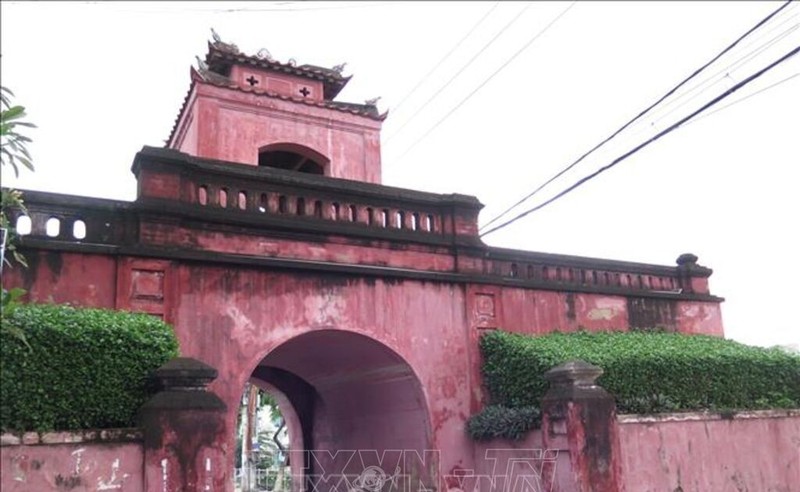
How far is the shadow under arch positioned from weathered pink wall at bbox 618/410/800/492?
2.47 metres

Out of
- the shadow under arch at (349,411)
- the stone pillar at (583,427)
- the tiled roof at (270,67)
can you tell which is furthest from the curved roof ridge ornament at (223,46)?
the stone pillar at (583,427)

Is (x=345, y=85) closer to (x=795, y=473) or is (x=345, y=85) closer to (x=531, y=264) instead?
(x=531, y=264)

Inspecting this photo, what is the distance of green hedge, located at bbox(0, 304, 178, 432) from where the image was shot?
6.11m

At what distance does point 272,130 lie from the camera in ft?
40.6

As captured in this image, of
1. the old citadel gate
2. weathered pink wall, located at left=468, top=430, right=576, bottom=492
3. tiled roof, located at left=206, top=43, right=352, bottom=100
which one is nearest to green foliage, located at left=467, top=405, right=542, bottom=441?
weathered pink wall, located at left=468, top=430, right=576, bottom=492

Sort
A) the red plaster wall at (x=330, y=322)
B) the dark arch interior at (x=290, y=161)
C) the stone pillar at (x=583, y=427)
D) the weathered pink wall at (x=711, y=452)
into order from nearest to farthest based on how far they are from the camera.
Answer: the stone pillar at (x=583, y=427)
the red plaster wall at (x=330, y=322)
the weathered pink wall at (x=711, y=452)
the dark arch interior at (x=290, y=161)

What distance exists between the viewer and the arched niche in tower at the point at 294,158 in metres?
12.7

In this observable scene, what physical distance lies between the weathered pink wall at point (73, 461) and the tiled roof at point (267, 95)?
6952mm

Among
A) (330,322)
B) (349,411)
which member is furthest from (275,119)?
(349,411)

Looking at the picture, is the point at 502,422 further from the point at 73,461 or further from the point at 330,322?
the point at 73,461

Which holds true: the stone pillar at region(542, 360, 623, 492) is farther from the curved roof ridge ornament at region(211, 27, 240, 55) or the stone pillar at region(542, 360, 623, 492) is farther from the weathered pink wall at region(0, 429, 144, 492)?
the curved roof ridge ornament at region(211, 27, 240, 55)

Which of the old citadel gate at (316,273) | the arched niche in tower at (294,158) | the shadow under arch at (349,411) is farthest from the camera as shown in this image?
the arched niche in tower at (294,158)

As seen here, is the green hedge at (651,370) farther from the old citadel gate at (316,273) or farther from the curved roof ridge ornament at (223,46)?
the curved roof ridge ornament at (223,46)

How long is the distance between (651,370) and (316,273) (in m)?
4.38
